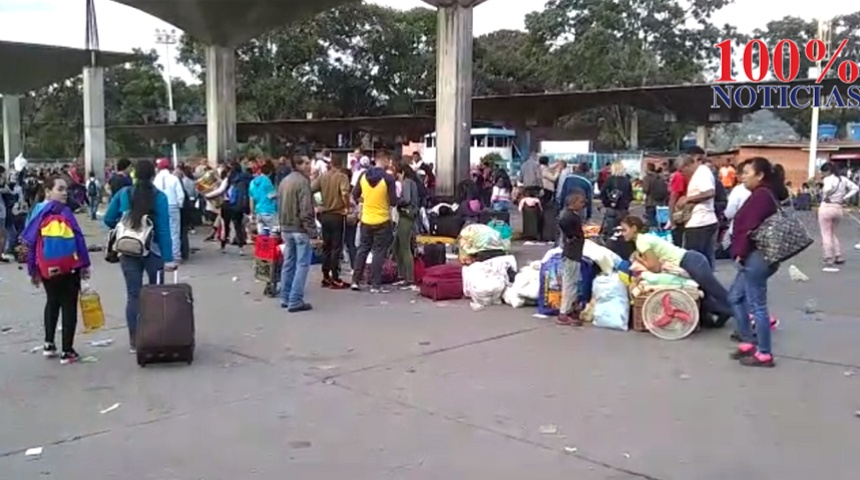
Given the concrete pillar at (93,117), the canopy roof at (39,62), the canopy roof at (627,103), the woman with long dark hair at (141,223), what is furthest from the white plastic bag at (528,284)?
the canopy roof at (39,62)

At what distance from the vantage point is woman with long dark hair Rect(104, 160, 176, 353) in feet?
26.1

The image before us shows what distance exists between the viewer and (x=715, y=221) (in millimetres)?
11266

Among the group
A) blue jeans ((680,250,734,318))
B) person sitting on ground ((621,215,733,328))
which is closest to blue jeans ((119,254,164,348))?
person sitting on ground ((621,215,733,328))

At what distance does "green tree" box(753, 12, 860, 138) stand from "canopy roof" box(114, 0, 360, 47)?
118ft

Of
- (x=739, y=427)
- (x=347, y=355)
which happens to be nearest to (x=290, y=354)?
(x=347, y=355)

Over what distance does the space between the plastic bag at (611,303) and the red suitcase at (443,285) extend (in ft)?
7.56

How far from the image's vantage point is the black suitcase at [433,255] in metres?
12.7

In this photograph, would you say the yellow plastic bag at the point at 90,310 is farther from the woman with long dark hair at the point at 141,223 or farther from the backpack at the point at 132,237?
the backpack at the point at 132,237

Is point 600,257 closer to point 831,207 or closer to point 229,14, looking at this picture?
point 831,207

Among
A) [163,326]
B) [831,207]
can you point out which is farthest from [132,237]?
[831,207]

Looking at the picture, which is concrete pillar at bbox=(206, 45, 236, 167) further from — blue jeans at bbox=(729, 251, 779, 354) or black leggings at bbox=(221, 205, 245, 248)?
blue jeans at bbox=(729, 251, 779, 354)

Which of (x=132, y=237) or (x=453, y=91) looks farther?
(x=453, y=91)

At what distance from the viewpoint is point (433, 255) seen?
12.7 meters

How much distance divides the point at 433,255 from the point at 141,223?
547cm
